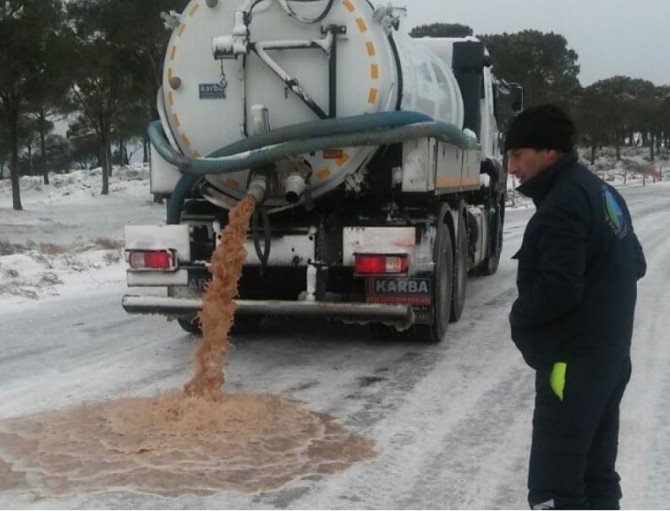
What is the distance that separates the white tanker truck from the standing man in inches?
136

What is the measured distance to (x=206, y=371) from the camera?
584 cm

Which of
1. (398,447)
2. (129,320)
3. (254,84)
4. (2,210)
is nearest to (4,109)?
(2,210)

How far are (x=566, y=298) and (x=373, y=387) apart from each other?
3579 millimetres

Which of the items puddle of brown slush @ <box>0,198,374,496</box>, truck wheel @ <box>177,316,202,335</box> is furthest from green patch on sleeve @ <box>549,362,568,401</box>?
truck wheel @ <box>177,316,202,335</box>

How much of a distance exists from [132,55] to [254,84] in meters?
29.5

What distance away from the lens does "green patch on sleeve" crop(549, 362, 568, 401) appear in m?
3.11

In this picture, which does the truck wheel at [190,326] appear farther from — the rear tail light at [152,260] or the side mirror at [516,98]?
the side mirror at [516,98]

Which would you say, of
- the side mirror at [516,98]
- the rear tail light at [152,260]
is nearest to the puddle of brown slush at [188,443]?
the rear tail light at [152,260]

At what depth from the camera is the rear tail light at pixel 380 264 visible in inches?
272

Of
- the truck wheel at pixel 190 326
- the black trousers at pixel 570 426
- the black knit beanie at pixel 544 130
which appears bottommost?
the truck wheel at pixel 190 326

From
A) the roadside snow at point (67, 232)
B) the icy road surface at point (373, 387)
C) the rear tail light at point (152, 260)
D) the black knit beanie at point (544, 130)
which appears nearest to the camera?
the black knit beanie at point (544, 130)

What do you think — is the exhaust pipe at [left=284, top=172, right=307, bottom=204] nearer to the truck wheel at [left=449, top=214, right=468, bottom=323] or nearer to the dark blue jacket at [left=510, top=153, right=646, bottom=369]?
the truck wheel at [left=449, top=214, right=468, bottom=323]

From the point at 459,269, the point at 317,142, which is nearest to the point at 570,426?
the point at 317,142

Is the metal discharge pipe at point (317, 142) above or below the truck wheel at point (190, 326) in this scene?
above
